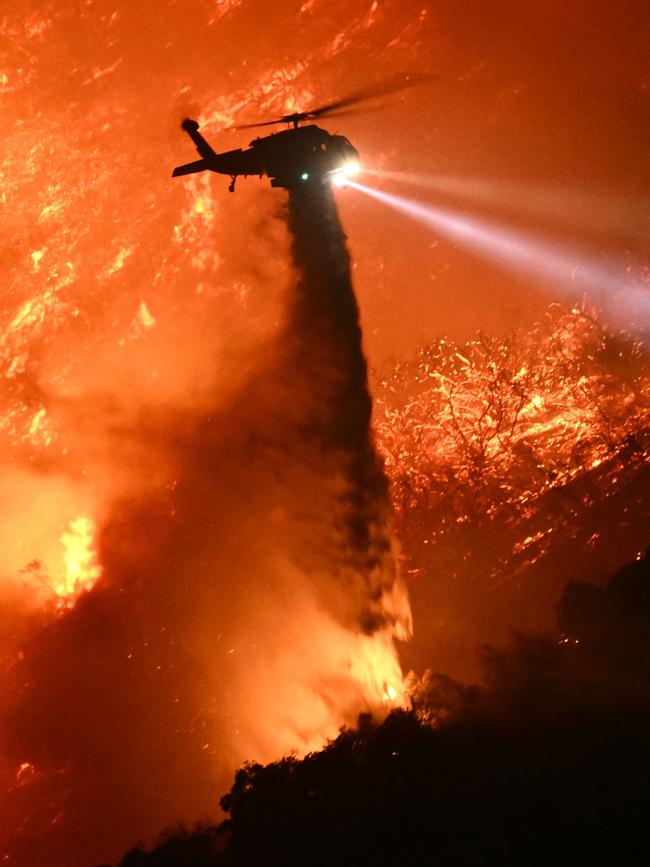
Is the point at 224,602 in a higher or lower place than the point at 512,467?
higher

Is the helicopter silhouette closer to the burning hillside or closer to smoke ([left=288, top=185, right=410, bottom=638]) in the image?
smoke ([left=288, top=185, right=410, bottom=638])

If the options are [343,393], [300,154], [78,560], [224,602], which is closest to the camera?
[300,154]

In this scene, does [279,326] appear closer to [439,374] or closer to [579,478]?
[439,374]

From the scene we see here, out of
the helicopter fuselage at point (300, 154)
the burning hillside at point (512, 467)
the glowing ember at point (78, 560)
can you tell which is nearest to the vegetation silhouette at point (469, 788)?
the burning hillside at point (512, 467)

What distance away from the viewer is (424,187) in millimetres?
31422

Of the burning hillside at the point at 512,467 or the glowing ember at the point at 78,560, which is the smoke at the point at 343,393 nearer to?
the burning hillside at the point at 512,467

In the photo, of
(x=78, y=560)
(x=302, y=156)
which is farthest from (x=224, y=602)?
(x=302, y=156)

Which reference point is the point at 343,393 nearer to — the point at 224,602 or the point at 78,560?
the point at 224,602

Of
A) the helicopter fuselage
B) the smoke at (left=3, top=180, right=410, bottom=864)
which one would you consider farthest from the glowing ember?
the helicopter fuselage

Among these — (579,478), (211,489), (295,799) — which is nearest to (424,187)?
(579,478)

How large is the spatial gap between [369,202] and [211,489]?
16212mm

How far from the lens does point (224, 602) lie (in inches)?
1258

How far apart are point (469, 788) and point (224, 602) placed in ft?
75.7

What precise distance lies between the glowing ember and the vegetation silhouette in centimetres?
2392
